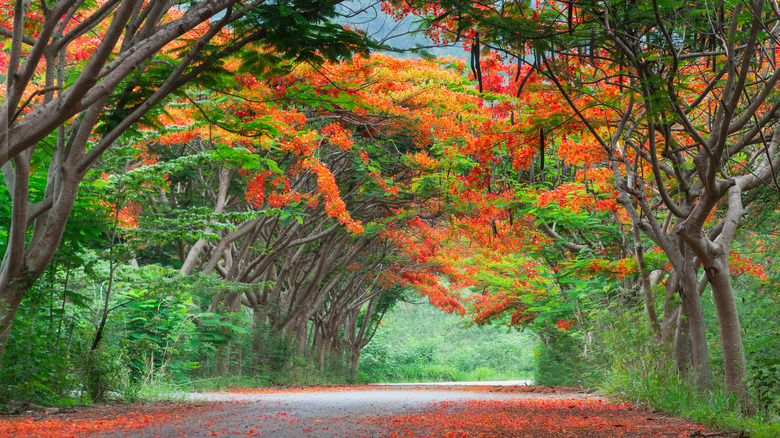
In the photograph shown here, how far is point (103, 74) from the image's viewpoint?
5.49m

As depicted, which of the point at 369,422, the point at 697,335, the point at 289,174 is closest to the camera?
the point at 369,422

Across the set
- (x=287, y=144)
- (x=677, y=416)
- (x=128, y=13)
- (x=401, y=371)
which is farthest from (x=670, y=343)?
(x=401, y=371)

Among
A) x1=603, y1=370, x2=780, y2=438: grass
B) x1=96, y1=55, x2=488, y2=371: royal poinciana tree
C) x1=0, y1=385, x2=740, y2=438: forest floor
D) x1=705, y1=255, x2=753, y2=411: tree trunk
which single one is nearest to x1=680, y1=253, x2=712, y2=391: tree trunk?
x1=603, y1=370, x2=780, y2=438: grass

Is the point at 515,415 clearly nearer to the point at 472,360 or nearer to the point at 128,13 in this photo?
the point at 128,13

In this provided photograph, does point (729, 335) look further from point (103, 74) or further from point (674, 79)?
point (103, 74)

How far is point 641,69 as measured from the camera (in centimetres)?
626

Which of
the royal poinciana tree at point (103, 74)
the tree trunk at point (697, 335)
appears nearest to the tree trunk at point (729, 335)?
the tree trunk at point (697, 335)

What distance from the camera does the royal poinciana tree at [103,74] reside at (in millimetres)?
5148

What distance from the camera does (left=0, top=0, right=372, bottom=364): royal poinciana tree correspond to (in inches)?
203

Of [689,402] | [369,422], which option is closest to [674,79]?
[689,402]

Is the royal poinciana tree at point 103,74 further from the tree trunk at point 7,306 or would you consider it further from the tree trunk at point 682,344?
the tree trunk at point 682,344

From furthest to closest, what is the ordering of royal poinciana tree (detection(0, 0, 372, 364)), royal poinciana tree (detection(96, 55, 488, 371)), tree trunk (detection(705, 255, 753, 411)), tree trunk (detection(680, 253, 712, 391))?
royal poinciana tree (detection(96, 55, 488, 371)), tree trunk (detection(680, 253, 712, 391)), tree trunk (detection(705, 255, 753, 411)), royal poinciana tree (detection(0, 0, 372, 364))

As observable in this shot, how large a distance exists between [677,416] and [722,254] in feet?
6.56

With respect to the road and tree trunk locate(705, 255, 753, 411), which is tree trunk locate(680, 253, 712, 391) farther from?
the road
